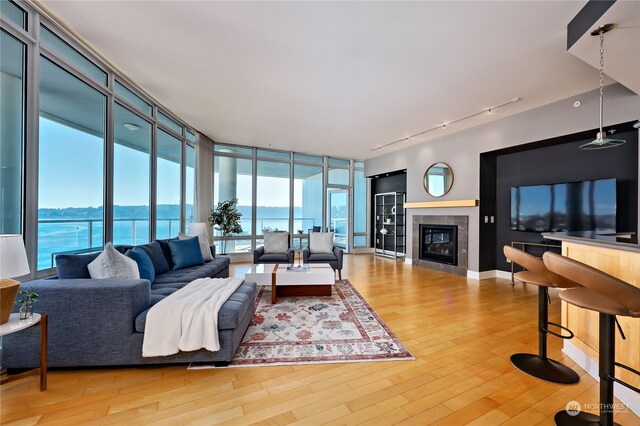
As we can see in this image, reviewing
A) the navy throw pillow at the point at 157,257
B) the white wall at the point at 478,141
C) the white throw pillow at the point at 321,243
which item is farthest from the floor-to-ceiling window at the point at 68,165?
the white wall at the point at 478,141

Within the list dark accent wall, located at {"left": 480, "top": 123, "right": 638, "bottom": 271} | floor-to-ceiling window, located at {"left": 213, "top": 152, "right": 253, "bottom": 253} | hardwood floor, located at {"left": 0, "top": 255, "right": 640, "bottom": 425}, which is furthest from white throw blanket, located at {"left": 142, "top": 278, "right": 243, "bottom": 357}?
dark accent wall, located at {"left": 480, "top": 123, "right": 638, "bottom": 271}

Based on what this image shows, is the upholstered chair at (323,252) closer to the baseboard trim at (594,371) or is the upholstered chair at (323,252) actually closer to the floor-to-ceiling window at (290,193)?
the floor-to-ceiling window at (290,193)

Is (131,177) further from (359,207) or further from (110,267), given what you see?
(359,207)

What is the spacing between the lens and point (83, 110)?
123 inches

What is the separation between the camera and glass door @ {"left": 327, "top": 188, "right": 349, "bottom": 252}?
26.8 feet

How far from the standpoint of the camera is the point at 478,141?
5082mm

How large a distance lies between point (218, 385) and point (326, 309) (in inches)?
66.8

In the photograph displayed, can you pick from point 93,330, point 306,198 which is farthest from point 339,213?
point 93,330

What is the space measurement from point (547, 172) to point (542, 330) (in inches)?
140

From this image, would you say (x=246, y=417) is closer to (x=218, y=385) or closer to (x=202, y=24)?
(x=218, y=385)

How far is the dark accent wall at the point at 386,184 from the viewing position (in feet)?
24.3

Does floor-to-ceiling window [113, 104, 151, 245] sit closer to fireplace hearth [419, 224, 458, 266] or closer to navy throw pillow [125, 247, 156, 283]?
navy throw pillow [125, 247, 156, 283]

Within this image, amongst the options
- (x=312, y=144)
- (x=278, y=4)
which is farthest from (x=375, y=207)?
(x=278, y=4)

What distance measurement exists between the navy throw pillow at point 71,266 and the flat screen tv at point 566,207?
6.07m
